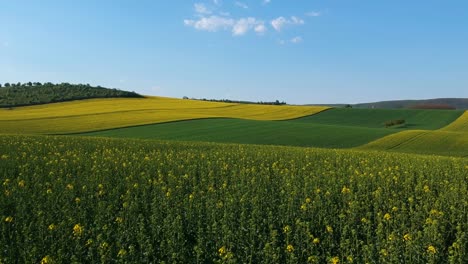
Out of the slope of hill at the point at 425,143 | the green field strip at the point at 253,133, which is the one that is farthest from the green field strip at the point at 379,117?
the slope of hill at the point at 425,143

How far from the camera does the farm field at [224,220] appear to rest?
21.1 feet

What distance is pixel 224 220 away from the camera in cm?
759

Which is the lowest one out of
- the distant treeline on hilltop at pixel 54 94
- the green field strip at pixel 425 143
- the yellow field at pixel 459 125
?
the green field strip at pixel 425 143

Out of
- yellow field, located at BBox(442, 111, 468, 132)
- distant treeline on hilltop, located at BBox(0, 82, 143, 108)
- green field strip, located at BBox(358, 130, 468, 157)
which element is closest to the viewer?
green field strip, located at BBox(358, 130, 468, 157)

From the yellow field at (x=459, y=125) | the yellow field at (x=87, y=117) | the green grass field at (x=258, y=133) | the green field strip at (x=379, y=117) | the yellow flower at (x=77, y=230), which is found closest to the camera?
the yellow flower at (x=77, y=230)

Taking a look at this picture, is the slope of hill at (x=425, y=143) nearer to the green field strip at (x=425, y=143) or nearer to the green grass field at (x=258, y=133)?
the green field strip at (x=425, y=143)

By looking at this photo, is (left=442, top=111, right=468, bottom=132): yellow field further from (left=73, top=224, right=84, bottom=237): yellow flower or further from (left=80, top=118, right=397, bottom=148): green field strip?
(left=73, top=224, right=84, bottom=237): yellow flower

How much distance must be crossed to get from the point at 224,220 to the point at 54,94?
277ft

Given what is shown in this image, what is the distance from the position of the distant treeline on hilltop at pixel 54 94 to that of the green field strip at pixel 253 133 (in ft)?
127

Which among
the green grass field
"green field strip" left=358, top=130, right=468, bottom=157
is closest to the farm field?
"green field strip" left=358, top=130, right=468, bottom=157

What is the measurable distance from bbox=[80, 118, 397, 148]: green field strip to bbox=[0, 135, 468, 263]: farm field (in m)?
22.6

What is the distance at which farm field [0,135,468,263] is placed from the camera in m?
6.43

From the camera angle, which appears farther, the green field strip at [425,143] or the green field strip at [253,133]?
the green field strip at [253,133]

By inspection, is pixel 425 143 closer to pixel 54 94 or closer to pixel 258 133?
pixel 258 133
